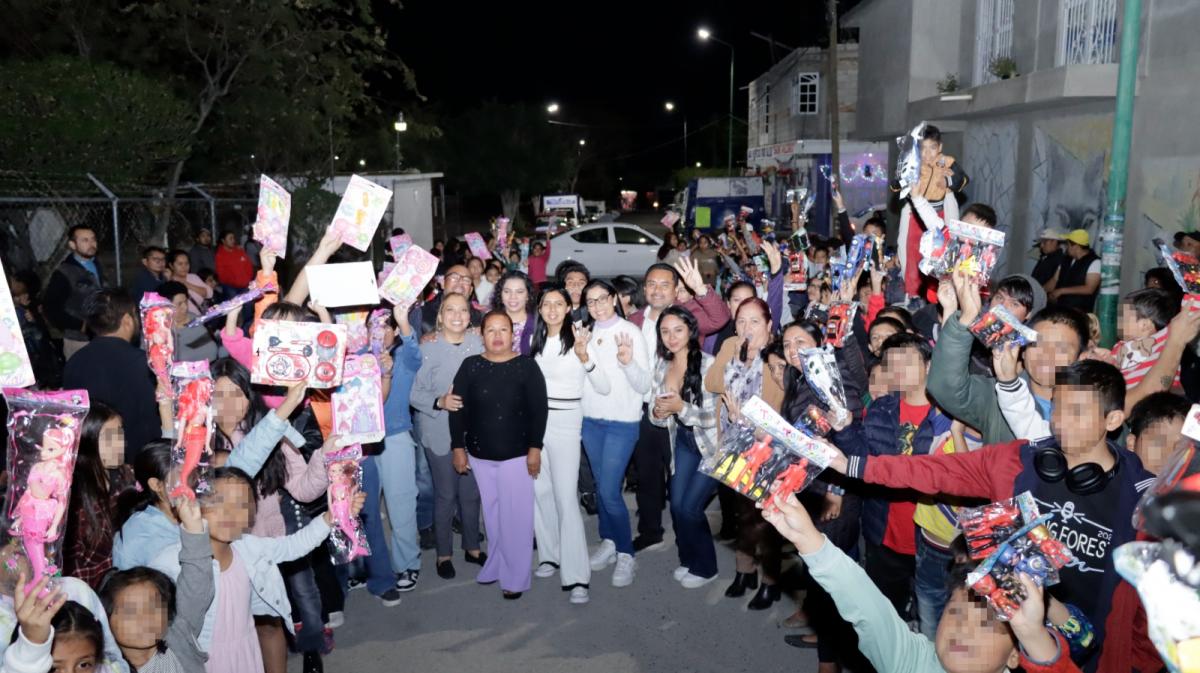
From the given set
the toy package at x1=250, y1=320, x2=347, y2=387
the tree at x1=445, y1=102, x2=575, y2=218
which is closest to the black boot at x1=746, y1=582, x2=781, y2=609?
the toy package at x1=250, y1=320, x2=347, y2=387

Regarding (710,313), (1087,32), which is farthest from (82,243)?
(1087,32)

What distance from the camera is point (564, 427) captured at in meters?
6.25

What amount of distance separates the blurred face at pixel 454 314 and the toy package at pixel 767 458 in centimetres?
390

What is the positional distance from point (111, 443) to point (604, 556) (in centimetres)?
362

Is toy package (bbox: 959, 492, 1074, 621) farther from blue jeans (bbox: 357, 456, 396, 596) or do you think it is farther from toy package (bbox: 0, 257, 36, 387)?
blue jeans (bbox: 357, 456, 396, 596)

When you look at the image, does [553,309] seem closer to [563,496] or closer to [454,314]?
[454,314]

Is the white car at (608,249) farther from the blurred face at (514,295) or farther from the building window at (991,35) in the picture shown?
the blurred face at (514,295)

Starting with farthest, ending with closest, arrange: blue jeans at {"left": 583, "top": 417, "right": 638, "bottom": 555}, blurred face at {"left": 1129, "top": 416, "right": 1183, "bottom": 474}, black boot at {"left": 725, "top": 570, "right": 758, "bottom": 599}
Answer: blue jeans at {"left": 583, "top": 417, "right": 638, "bottom": 555}
black boot at {"left": 725, "top": 570, "right": 758, "bottom": 599}
blurred face at {"left": 1129, "top": 416, "right": 1183, "bottom": 474}

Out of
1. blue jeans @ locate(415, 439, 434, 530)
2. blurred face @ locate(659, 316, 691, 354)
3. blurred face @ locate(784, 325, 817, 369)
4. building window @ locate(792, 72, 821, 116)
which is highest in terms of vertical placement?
building window @ locate(792, 72, 821, 116)

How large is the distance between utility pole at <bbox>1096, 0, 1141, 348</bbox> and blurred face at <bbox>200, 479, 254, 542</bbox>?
6405 mm

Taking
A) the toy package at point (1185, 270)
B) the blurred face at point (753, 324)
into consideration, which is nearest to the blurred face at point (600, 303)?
the blurred face at point (753, 324)

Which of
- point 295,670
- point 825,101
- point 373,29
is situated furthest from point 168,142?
Answer: point 825,101

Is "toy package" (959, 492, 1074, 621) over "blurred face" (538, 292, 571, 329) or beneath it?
beneath

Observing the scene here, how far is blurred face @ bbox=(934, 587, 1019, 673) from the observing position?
98.9 inches
